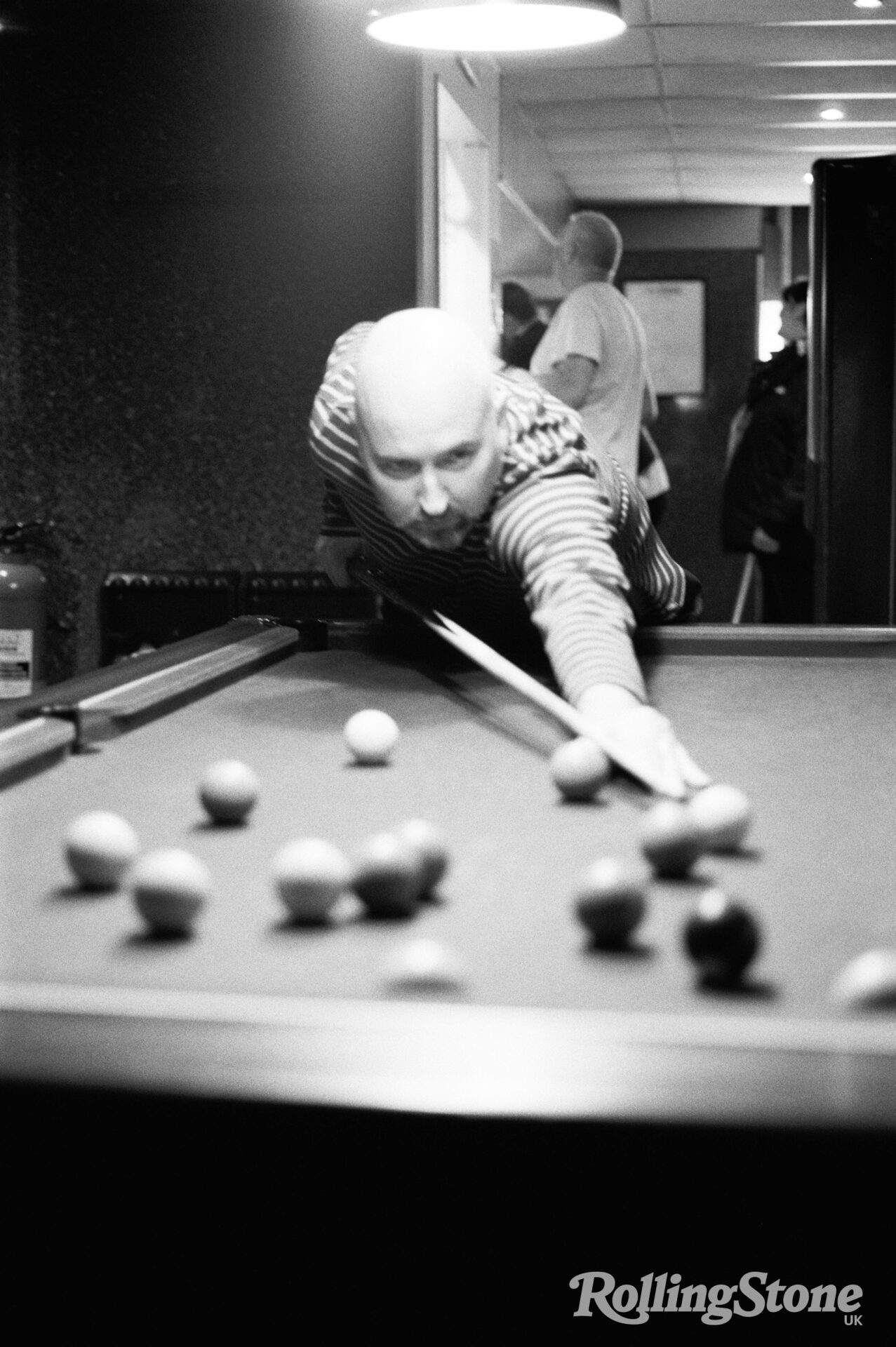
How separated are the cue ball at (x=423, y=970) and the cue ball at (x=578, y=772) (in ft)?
1.83

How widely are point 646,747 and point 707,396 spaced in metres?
9.45

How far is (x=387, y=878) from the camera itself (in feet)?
3.75

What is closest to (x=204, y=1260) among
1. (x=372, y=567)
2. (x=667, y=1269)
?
(x=667, y=1269)

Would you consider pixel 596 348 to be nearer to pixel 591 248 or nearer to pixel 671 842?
pixel 591 248

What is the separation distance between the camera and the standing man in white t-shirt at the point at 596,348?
5.04 meters

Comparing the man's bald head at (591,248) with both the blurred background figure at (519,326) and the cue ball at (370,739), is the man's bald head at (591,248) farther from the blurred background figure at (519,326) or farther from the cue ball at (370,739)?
the cue ball at (370,739)

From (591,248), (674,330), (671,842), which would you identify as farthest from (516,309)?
(671,842)

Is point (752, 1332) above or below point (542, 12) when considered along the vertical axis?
below

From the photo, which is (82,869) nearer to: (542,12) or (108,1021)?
(108,1021)

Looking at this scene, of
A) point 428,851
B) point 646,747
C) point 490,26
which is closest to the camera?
point 428,851

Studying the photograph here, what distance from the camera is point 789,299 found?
21.9 ft

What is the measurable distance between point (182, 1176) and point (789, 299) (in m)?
6.15

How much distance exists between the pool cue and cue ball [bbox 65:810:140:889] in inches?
21.1

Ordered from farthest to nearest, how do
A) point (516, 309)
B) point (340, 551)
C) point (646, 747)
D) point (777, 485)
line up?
point (516, 309) → point (777, 485) → point (340, 551) → point (646, 747)
